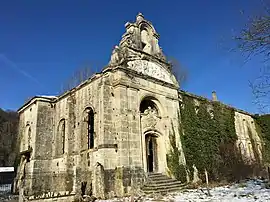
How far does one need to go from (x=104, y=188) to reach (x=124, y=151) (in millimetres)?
2261

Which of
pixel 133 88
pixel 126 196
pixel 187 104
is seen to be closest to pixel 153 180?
pixel 126 196

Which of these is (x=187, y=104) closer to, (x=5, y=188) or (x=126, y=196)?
(x=126, y=196)

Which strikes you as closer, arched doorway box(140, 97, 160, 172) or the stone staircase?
the stone staircase

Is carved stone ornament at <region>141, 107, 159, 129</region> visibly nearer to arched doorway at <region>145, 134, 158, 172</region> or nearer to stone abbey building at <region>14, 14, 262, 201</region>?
stone abbey building at <region>14, 14, 262, 201</region>

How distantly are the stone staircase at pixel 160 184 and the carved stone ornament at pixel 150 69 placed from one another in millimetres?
6968

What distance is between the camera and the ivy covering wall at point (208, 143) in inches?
710

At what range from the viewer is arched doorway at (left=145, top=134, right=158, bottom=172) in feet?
54.0

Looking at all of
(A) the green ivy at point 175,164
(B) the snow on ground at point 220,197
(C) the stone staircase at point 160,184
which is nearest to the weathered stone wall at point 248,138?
(A) the green ivy at point 175,164

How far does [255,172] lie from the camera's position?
72.4 feet

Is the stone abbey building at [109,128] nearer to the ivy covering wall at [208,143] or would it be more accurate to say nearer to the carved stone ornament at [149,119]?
the carved stone ornament at [149,119]

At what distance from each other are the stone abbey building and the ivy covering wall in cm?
65

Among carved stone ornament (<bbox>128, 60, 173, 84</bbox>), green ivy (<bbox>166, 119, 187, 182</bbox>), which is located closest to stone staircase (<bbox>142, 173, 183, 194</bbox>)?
green ivy (<bbox>166, 119, 187, 182</bbox>)

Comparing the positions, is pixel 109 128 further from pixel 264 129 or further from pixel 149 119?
pixel 264 129

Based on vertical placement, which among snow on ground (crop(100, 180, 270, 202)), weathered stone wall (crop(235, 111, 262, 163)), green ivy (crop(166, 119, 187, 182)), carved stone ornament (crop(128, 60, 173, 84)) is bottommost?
snow on ground (crop(100, 180, 270, 202))
